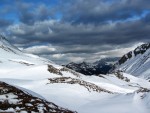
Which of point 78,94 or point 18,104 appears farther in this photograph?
point 78,94

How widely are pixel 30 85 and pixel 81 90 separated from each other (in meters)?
10.1

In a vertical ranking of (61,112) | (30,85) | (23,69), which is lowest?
(61,112)

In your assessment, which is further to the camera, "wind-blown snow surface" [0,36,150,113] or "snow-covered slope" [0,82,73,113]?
"wind-blown snow surface" [0,36,150,113]

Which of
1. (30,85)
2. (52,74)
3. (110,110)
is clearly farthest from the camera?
(52,74)

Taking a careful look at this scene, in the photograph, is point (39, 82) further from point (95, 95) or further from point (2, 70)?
point (2, 70)

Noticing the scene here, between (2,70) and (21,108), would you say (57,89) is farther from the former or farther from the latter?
(2,70)

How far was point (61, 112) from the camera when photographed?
30.3 m

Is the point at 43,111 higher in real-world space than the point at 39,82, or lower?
lower

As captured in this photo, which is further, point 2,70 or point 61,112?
point 2,70

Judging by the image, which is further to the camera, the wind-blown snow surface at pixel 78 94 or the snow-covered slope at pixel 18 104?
the wind-blown snow surface at pixel 78 94

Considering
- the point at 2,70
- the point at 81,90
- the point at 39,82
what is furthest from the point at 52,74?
the point at 81,90

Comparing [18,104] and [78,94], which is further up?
[78,94]

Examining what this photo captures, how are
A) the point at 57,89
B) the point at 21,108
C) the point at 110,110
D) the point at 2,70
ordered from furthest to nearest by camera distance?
the point at 2,70
the point at 57,89
the point at 110,110
the point at 21,108

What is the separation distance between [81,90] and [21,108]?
3783cm
